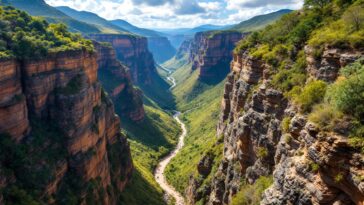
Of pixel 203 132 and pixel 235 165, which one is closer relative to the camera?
pixel 235 165

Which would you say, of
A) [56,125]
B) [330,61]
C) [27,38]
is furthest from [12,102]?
[330,61]

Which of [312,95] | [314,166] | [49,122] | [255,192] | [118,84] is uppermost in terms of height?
[312,95]

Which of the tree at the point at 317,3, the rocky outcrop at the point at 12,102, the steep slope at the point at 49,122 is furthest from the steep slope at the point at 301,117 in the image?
the rocky outcrop at the point at 12,102

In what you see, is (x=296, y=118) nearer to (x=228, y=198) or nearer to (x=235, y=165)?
(x=235, y=165)

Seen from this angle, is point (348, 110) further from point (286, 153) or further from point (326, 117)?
point (286, 153)

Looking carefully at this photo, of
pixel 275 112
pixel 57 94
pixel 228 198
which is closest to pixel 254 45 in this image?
pixel 275 112

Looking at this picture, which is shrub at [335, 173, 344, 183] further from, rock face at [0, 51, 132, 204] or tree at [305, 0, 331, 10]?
rock face at [0, 51, 132, 204]

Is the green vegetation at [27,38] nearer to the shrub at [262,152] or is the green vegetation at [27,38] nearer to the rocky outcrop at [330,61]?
the shrub at [262,152]
